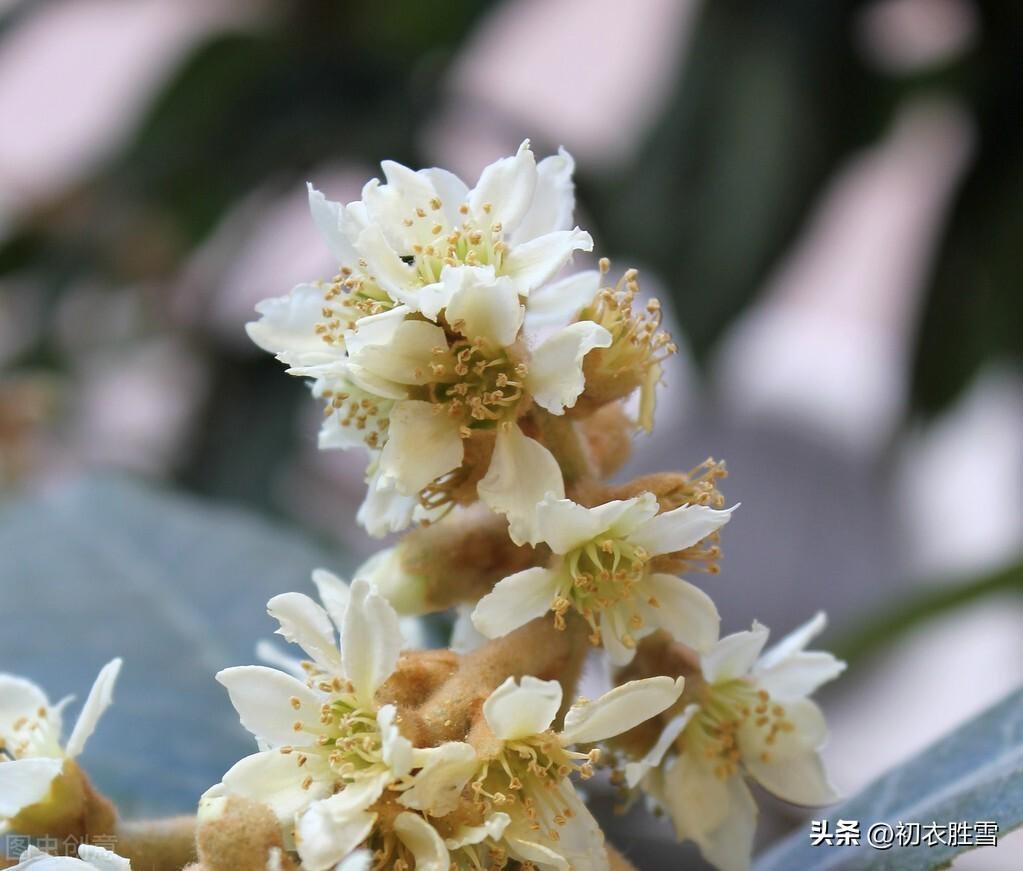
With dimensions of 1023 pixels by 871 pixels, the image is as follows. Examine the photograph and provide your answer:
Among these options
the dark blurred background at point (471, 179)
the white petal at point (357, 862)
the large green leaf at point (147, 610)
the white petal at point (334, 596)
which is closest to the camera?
the white petal at point (357, 862)

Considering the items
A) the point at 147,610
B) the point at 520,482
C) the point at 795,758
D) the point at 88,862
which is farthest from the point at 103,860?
the point at 147,610

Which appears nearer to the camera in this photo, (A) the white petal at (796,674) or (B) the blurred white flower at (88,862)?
(B) the blurred white flower at (88,862)

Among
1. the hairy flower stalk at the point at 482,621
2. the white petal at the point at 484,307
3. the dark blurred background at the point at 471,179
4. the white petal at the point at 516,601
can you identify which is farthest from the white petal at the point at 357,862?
the dark blurred background at the point at 471,179

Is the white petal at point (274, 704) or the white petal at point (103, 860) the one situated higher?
the white petal at point (274, 704)

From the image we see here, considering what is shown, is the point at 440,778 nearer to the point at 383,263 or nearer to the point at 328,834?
the point at 328,834

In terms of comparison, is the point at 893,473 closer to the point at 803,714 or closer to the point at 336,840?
the point at 803,714

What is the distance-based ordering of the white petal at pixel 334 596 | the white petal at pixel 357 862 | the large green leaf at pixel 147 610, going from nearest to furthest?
the white petal at pixel 357 862, the white petal at pixel 334 596, the large green leaf at pixel 147 610

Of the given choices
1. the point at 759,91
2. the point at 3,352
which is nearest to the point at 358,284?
the point at 759,91

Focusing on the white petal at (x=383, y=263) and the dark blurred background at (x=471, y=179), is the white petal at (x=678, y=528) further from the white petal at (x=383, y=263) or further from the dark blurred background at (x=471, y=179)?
the dark blurred background at (x=471, y=179)
